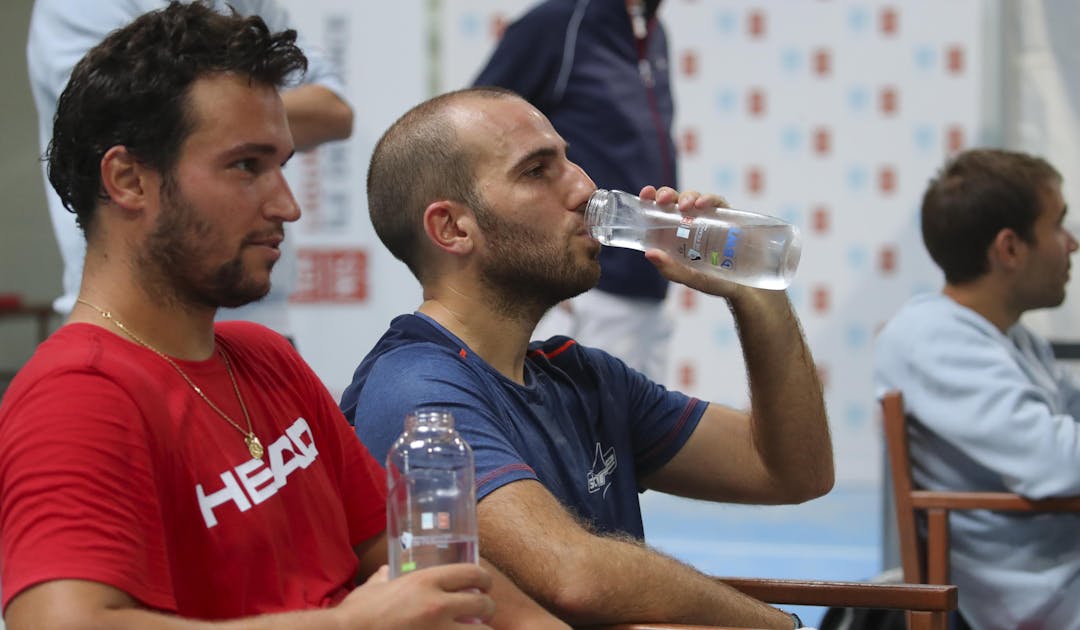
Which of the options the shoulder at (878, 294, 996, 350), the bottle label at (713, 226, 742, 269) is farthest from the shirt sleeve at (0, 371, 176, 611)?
the shoulder at (878, 294, 996, 350)

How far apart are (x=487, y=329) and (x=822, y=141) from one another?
12.2 feet

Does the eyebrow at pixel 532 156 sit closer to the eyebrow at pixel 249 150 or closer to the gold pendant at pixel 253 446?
the eyebrow at pixel 249 150

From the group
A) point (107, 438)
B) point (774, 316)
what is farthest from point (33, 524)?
point (774, 316)

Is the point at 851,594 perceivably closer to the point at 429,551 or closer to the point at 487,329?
the point at 487,329

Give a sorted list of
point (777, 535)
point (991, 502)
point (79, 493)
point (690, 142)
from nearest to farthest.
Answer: point (79, 493) < point (991, 502) < point (777, 535) < point (690, 142)

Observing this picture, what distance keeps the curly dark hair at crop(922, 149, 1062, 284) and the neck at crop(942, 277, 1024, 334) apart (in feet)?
0.07

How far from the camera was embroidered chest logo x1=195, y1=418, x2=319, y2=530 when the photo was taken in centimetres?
122

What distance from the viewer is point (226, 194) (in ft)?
4.16

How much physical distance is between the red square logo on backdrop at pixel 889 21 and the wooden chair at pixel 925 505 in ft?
9.53

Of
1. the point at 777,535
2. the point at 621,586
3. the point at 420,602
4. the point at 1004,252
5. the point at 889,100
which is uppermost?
the point at 889,100

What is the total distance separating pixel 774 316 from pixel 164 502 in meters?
1.07

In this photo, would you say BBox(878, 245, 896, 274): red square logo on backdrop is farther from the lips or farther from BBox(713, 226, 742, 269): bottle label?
the lips

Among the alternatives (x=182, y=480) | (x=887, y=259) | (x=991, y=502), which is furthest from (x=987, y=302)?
(x=887, y=259)

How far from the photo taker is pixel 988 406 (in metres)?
2.61
